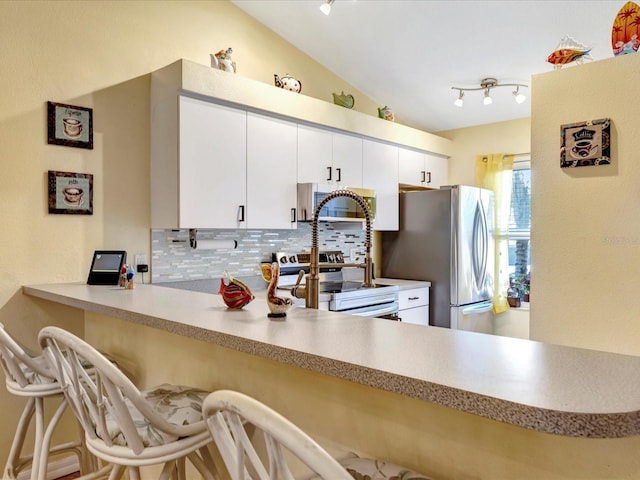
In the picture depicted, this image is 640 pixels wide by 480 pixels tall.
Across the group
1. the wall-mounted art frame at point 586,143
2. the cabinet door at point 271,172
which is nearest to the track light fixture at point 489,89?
the cabinet door at point 271,172

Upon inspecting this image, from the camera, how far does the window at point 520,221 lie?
4.43 m

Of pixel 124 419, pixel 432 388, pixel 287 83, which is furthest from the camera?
→ pixel 287 83

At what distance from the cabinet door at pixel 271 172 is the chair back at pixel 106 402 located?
5.93ft

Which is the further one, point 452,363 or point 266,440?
point 452,363

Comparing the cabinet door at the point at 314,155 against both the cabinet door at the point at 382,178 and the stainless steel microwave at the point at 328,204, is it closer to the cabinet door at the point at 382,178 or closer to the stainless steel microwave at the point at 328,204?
the stainless steel microwave at the point at 328,204

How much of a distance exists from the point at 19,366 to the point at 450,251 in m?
3.16

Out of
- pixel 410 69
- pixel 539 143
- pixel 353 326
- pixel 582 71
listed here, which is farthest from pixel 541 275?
pixel 410 69

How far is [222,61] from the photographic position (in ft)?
9.65

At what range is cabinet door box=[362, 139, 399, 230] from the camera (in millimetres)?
3982

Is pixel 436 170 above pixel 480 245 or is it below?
above

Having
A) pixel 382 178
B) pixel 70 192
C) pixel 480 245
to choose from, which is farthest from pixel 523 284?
pixel 70 192

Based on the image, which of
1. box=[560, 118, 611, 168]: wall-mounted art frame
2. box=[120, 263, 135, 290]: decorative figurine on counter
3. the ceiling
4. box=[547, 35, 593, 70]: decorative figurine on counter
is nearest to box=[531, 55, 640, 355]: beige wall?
box=[560, 118, 611, 168]: wall-mounted art frame

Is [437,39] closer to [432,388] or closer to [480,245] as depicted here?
[480,245]

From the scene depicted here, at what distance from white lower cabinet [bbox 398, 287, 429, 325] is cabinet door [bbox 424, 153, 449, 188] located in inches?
45.8
